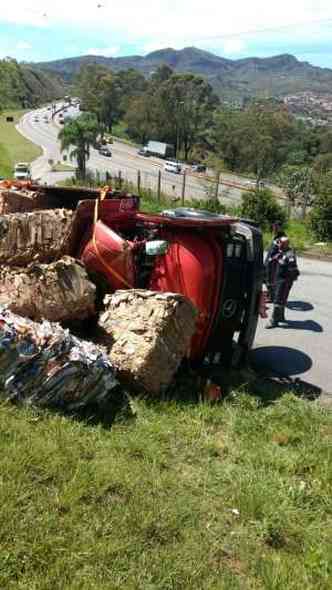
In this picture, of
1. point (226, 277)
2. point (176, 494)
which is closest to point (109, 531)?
point (176, 494)

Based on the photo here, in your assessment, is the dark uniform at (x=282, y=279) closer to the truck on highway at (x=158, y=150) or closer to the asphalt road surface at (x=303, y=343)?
the asphalt road surface at (x=303, y=343)

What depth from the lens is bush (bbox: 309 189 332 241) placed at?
54.5 feet

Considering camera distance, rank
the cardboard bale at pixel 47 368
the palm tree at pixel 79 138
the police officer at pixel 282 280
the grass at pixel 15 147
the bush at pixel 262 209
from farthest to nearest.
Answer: the grass at pixel 15 147 → the palm tree at pixel 79 138 → the bush at pixel 262 209 → the police officer at pixel 282 280 → the cardboard bale at pixel 47 368

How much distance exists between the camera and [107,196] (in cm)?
642

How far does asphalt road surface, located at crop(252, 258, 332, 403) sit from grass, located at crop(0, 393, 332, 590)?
193 centimetres

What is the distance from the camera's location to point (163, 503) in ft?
11.1

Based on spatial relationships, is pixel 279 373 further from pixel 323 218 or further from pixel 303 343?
pixel 323 218

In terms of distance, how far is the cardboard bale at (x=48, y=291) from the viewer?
15.3 feet

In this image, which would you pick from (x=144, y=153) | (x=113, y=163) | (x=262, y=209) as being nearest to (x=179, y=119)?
(x=144, y=153)

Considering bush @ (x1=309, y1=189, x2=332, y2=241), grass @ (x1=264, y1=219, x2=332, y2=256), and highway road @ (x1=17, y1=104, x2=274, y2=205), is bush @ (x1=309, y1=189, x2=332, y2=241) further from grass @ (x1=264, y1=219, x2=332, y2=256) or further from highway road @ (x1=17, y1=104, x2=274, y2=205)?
highway road @ (x1=17, y1=104, x2=274, y2=205)

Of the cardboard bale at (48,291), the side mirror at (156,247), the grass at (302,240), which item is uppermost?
the side mirror at (156,247)

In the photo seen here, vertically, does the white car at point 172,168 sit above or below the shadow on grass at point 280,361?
below

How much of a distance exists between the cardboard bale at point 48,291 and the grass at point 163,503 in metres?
0.98

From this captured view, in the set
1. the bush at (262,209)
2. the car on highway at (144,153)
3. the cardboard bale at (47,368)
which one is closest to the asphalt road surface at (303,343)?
the cardboard bale at (47,368)
